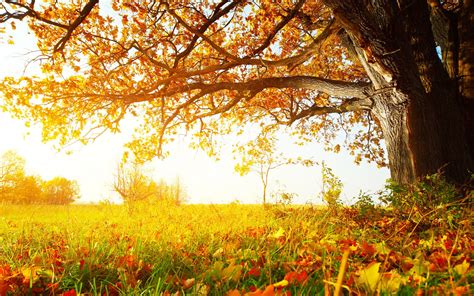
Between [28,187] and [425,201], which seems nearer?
[425,201]

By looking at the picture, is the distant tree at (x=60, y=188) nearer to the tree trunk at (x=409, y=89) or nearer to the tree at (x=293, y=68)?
the tree at (x=293, y=68)

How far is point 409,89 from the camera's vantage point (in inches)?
247

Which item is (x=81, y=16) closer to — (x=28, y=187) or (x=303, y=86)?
(x=303, y=86)

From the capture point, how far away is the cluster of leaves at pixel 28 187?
26.0 metres

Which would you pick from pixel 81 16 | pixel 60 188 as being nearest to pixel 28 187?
pixel 60 188

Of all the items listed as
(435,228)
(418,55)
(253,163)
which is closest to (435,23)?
(418,55)

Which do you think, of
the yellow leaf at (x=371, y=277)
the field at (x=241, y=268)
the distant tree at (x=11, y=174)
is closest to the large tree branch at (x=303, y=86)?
the field at (x=241, y=268)

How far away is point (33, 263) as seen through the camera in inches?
105

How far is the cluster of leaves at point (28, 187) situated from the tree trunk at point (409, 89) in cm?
784

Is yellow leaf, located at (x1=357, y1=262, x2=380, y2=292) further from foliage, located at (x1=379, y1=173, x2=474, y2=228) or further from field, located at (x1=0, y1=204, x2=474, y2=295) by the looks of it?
foliage, located at (x1=379, y1=173, x2=474, y2=228)

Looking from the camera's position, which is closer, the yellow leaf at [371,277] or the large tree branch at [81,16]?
the yellow leaf at [371,277]

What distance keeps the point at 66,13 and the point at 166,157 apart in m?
4.92

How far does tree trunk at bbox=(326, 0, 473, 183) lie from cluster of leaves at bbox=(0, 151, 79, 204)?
7839 millimetres

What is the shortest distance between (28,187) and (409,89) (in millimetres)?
42260
